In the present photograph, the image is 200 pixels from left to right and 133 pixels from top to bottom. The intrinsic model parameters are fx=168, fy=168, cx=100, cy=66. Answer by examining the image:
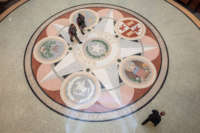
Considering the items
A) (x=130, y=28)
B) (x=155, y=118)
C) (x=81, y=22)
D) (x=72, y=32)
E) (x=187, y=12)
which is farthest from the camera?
(x=187, y=12)

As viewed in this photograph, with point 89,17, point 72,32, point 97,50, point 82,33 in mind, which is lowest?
point 97,50

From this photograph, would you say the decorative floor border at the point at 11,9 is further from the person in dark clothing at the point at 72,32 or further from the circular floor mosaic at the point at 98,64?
the person in dark clothing at the point at 72,32

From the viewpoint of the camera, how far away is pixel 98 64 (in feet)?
16.8

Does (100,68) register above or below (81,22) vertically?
below

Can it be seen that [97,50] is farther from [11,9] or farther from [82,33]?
[11,9]

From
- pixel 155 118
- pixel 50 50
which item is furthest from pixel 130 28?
pixel 155 118

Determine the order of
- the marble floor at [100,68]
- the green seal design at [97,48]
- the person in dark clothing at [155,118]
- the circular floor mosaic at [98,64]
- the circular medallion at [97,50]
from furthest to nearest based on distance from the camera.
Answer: the green seal design at [97,48] < the circular medallion at [97,50] < the circular floor mosaic at [98,64] < the marble floor at [100,68] < the person in dark clothing at [155,118]

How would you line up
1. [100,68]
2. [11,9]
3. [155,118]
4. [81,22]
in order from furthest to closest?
[11,9]
[81,22]
[100,68]
[155,118]

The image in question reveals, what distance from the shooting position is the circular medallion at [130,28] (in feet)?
18.6

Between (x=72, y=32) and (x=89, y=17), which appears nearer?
(x=72, y=32)

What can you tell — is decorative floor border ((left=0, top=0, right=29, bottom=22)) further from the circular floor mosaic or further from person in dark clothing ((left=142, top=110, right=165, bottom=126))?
person in dark clothing ((left=142, top=110, right=165, bottom=126))

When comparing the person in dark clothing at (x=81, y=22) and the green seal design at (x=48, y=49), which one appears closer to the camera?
the green seal design at (x=48, y=49)

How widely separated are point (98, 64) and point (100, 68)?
0.16 m

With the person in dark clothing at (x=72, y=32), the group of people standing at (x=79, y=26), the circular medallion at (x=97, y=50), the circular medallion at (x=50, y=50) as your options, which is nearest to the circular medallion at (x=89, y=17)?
the group of people standing at (x=79, y=26)
